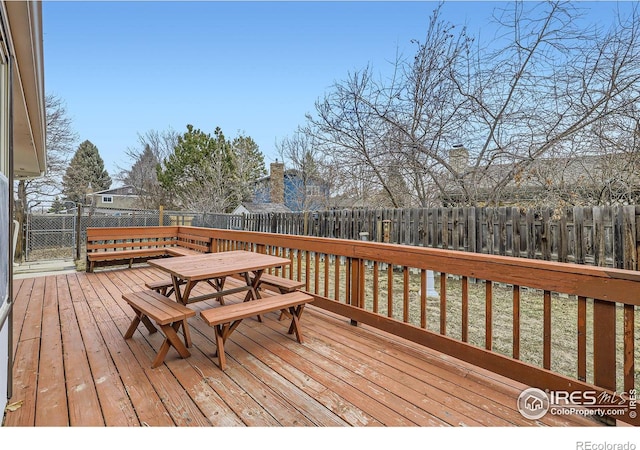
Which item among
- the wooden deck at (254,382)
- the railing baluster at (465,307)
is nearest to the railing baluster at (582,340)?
the wooden deck at (254,382)

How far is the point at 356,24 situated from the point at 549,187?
4163mm

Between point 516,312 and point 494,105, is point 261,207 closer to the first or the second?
point 494,105

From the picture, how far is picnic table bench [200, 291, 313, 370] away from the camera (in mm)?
2148

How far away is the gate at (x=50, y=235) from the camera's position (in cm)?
846

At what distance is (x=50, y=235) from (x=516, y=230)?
1134cm

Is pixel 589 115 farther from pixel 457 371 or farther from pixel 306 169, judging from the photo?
pixel 306 169

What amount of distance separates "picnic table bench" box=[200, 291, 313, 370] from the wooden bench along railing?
3.54m

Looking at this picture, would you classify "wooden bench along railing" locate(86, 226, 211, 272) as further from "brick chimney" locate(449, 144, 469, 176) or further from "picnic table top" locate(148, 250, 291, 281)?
"brick chimney" locate(449, 144, 469, 176)

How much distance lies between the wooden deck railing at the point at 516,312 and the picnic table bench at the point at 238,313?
0.51 m

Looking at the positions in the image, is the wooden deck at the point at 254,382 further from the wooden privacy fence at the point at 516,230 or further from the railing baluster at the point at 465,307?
the wooden privacy fence at the point at 516,230

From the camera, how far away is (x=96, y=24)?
13.4ft

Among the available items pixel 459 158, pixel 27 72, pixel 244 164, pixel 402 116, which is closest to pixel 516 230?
pixel 459 158

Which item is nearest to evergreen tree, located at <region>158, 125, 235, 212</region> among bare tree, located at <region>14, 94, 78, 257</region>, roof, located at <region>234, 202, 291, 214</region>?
roof, located at <region>234, 202, 291, 214</region>

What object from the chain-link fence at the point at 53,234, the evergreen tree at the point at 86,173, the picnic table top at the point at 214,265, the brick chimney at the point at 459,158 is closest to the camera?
the picnic table top at the point at 214,265
